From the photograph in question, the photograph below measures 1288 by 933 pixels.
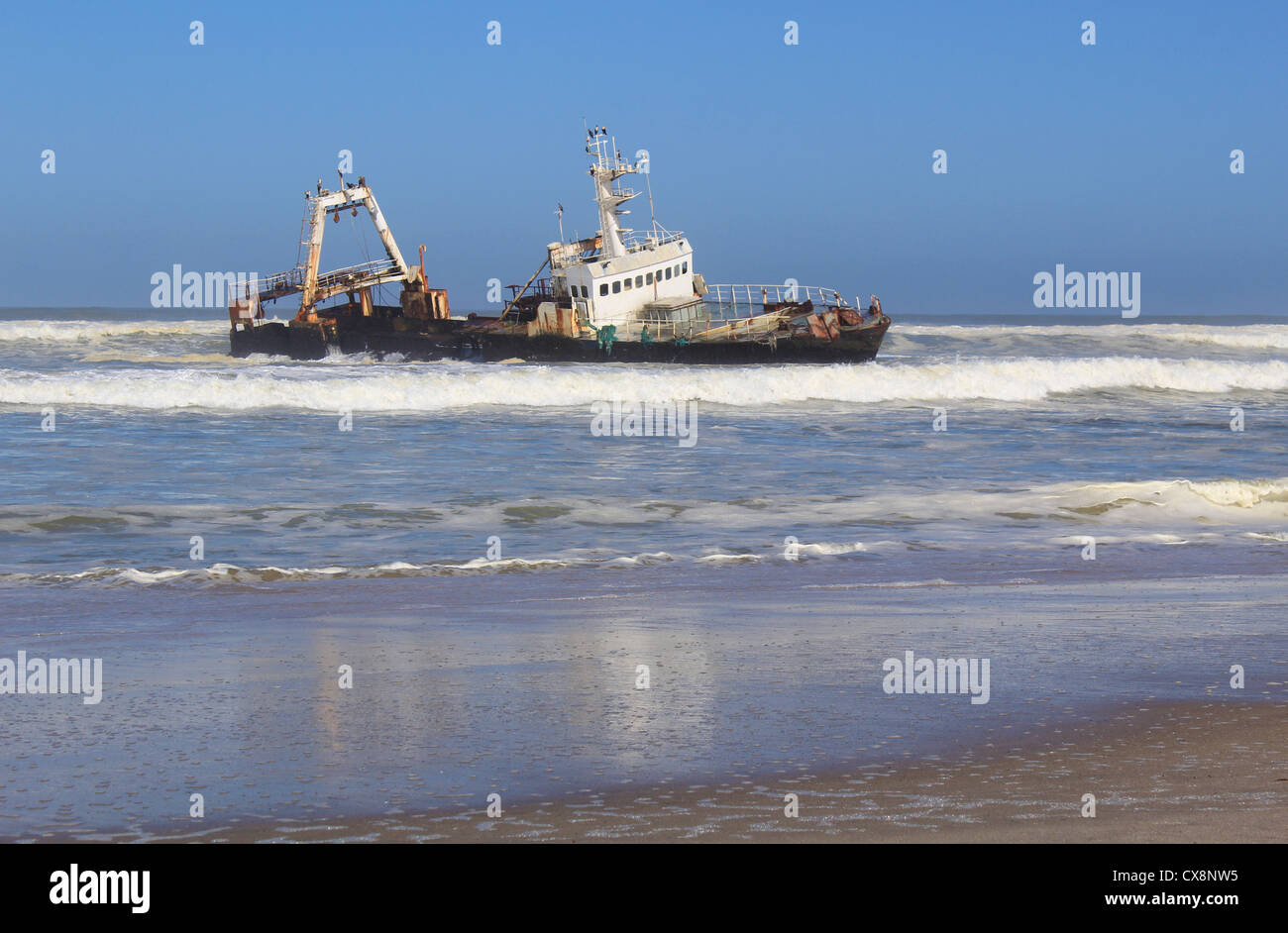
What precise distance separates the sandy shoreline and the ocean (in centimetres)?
17

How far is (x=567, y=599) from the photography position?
8031 mm

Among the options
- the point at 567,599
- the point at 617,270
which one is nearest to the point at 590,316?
the point at 617,270

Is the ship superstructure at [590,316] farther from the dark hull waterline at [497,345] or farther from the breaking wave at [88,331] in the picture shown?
the breaking wave at [88,331]

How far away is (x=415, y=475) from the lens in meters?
14.9

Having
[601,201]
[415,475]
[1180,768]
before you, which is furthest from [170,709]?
[601,201]

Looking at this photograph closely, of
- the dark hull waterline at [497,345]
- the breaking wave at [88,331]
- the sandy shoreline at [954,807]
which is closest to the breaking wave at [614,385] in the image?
the dark hull waterline at [497,345]

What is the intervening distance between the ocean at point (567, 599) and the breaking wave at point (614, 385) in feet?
13.2

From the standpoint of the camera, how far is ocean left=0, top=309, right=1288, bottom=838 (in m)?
4.54

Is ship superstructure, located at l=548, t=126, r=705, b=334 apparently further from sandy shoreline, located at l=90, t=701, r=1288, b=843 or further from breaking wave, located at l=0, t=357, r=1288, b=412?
sandy shoreline, located at l=90, t=701, r=1288, b=843

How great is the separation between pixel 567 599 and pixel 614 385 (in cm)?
2100

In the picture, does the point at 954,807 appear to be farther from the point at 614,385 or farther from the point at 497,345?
the point at 497,345

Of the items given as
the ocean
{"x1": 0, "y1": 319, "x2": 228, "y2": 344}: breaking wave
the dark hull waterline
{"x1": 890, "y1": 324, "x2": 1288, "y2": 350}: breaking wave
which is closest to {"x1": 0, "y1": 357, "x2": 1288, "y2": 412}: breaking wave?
the ocean

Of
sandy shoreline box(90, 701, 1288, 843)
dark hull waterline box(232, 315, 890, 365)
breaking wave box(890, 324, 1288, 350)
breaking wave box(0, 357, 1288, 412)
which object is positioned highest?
breaking wave box(890, 324, 1288, 350)
